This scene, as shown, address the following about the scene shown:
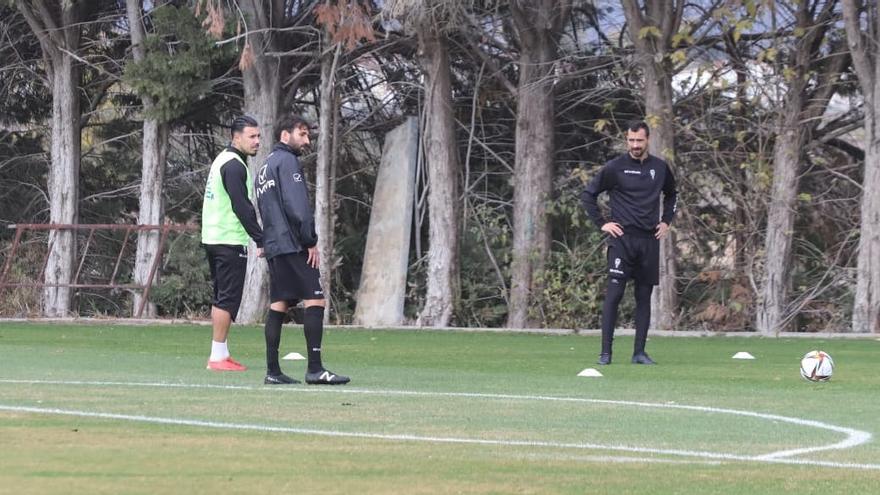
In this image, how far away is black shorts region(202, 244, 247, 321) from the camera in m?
11.7

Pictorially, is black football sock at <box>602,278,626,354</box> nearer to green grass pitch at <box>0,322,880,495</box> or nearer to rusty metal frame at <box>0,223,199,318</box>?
green grass pitch at <box>0,322,880,495</box>

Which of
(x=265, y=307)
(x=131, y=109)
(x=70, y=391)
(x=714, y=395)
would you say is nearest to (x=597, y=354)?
(x=714, y=395)

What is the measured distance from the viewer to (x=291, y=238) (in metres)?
10.6

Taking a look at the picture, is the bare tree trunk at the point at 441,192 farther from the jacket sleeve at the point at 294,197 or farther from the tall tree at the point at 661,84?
the jacket sleeve at the point at 294,197

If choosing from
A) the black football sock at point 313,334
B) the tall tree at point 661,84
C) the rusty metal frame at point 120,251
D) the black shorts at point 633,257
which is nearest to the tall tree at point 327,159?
the rusty metal frame at point 120,251

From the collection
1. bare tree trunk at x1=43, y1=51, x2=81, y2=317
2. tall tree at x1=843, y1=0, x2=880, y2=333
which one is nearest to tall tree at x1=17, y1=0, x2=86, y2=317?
bare tree trunk at x1=43, y1=51, x2=81, y2=317

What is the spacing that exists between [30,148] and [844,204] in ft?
40.3

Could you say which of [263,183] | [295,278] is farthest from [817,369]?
[263,183]

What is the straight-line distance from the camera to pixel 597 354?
1460 cm

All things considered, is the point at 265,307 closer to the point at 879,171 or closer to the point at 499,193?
the point at 499,193

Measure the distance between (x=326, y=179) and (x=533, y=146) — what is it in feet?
9.11

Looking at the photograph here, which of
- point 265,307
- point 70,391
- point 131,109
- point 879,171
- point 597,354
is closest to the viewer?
point 70,391

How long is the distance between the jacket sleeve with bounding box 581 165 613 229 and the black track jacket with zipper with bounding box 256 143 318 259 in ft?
10.7

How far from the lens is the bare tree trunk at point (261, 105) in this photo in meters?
21.1
